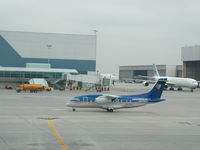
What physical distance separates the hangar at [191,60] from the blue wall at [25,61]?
32.4m

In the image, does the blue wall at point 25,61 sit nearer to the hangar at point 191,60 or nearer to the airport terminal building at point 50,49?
the airport terminal building at point 50,49

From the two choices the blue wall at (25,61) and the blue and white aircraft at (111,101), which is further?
the blue wall at (25,61)

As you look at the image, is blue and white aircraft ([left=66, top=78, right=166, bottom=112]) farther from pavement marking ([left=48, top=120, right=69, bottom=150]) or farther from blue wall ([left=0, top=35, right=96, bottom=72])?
blue wall ([left=0, top=35, right=96, bottom=72])

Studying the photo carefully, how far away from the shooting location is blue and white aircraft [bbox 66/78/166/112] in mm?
36750

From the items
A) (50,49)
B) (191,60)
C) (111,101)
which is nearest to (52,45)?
(50,49)

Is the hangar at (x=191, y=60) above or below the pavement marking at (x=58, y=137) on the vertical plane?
above

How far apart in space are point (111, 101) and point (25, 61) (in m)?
96.4

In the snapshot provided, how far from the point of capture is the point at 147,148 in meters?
17.5

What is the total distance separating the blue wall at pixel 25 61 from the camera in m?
127

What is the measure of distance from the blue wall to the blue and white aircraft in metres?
93.6

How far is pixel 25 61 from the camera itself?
130 meters

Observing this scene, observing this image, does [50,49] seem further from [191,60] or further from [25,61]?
[191,60]

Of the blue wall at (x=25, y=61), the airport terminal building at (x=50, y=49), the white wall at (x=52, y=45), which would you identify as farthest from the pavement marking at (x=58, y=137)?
the white wall at (x=52, y=45)

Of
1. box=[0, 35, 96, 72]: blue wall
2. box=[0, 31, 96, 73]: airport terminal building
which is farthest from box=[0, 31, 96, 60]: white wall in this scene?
box=[0, 35, 96, 72]: blue wall
